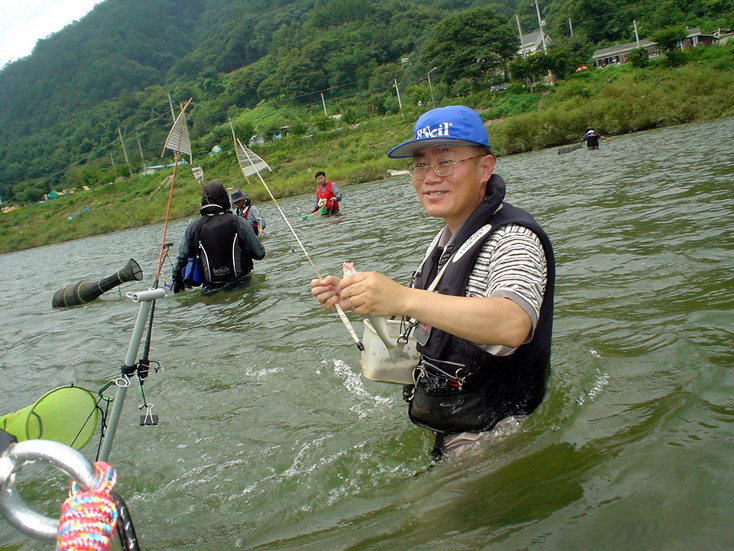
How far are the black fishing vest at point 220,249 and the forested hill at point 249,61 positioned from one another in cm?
2284

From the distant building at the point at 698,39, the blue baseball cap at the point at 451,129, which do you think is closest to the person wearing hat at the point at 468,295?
the blue baseball cap at the point at 451,129

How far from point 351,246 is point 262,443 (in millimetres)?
7664

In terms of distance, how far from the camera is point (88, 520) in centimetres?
111

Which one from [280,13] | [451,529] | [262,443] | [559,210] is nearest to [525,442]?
[451,529]

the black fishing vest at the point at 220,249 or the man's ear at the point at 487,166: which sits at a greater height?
the man's ear at the point at 487,166

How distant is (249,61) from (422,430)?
605 ft

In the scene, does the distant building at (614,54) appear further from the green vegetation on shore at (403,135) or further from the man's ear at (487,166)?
the man's ear at (487,166)

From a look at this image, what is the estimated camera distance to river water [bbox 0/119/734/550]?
2.54 metres

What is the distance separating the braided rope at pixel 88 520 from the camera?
1079 millimetres

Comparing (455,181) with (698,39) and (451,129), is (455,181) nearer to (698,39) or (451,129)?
(451,129)

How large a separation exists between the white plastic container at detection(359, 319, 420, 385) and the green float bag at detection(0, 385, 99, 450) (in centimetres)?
161

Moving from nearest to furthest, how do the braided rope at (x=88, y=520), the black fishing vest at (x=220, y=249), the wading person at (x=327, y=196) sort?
the braided rope at (x=88, y=520) → the black fishing vest at (x=220, y=249) → the wading person at (x=327, y=196)

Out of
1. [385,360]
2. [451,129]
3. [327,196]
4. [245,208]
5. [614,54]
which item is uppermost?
[614,54]

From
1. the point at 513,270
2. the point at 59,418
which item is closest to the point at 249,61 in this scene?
the point at 59,418
